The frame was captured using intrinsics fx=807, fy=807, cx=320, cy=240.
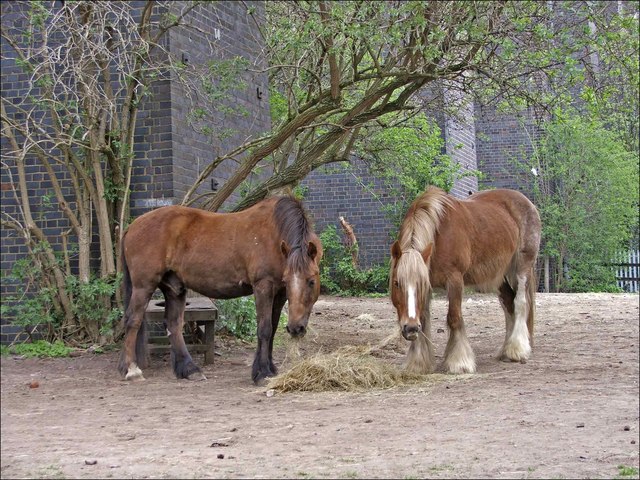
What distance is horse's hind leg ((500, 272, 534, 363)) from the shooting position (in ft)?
28.6

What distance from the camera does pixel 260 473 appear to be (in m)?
4.35

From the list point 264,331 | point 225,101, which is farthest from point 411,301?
point 225,101

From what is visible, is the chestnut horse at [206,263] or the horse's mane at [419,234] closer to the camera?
the horse's mane at [419,234]

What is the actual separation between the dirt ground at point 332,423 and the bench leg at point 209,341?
212mm

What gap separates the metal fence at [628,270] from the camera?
20859 mm

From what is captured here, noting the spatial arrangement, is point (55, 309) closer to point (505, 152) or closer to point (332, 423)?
point (332, 423)

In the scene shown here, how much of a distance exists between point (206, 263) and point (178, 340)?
2.94 feet

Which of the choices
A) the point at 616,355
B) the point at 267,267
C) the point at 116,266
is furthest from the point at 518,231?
the point at 116,266

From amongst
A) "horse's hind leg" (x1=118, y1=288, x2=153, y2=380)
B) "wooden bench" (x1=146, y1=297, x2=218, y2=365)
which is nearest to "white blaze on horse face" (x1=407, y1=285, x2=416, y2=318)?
"horse's hind leg" (x1=118, y1=288, x2=153, y2=380)

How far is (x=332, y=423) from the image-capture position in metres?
5.84

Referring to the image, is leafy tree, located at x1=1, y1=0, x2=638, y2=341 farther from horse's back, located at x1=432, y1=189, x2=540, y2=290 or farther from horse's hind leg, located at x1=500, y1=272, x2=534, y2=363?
horse's hind leg, located at x1=500, y1=272, x2=534, y2=363

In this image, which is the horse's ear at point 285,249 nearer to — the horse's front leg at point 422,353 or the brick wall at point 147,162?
the horse's front leg at point 422,353

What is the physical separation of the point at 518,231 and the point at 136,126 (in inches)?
206

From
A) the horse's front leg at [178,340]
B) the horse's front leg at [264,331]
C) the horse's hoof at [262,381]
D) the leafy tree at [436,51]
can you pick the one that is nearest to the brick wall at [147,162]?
Result: the leafy tree at [436,51]
